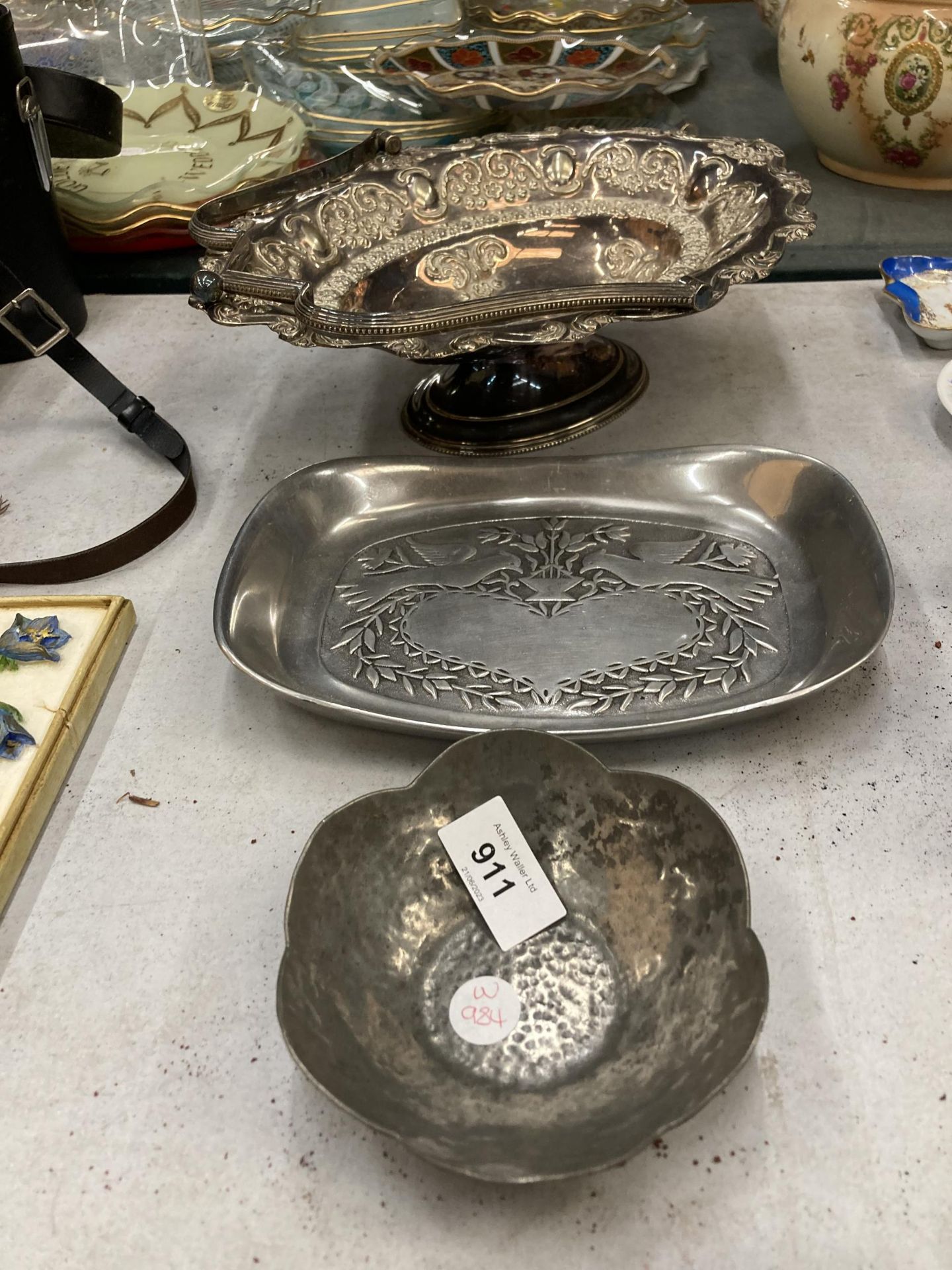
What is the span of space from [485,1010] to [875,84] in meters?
1.20

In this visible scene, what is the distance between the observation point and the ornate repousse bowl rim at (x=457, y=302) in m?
0.81

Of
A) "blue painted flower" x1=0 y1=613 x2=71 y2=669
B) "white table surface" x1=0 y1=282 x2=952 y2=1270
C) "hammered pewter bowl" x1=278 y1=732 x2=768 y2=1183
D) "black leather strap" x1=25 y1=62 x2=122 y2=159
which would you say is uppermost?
"black leather strap" x1=25 y1=62 x2=122 y2=159

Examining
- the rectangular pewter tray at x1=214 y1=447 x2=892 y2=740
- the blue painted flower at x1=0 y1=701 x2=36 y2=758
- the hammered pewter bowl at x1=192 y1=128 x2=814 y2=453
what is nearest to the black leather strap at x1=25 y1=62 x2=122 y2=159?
the hammered pewter bowl at x1=192 y1=128 x2=814 y2=453

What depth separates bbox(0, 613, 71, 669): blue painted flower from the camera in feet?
2.73

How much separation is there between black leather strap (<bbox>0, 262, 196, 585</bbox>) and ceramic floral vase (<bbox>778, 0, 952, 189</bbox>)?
92 centimetres

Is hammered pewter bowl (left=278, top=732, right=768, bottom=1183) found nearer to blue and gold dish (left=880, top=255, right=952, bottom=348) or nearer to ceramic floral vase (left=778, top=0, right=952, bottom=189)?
blue and gold dish (left=880, top=255, right=952, bottom=348)

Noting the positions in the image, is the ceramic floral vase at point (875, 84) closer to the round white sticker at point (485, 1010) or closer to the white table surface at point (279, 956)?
the white table surface at point (279, 956)

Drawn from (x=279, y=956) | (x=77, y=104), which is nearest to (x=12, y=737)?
(x=279, y=956)

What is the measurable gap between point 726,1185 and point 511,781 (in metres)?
0.26

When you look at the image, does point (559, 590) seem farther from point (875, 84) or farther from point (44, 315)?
point (875, 84)

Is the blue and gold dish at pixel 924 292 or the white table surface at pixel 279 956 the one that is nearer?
the white table surface at pixel 279 956

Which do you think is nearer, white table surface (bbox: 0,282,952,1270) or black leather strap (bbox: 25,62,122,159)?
white table surface (bbox: 0,282,952,1270)

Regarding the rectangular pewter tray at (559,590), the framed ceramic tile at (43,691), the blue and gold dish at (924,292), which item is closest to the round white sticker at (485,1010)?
the rectangular pewter tray at (559,590)

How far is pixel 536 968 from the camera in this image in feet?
2.04
